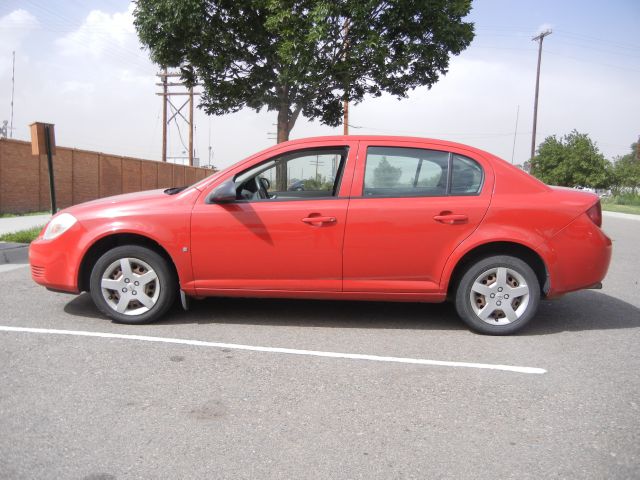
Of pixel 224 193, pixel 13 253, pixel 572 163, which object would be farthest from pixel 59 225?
pixel 572 163

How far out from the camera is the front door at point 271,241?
175 inches

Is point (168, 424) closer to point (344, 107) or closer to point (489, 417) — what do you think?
point (489, 417)

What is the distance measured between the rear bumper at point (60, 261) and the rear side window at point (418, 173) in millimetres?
2558

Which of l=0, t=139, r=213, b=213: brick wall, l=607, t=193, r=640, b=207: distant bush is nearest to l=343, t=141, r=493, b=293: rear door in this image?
l=0, t=139, r=213, b=213: brick wall

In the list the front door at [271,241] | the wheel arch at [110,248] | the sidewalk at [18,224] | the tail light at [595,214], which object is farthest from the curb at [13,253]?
the tail light at [595,214]

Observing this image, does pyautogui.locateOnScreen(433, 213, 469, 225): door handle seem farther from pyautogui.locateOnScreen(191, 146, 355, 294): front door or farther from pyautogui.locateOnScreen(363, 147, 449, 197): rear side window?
pyautogui.locateOnScreen(191, 146, 355, 294): front door

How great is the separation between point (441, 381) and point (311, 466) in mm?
1347

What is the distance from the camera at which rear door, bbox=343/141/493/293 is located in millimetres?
4383

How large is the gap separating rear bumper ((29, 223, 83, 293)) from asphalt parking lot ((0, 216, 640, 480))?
37 cm

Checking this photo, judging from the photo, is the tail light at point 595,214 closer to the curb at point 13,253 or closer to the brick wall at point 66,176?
the curb at point 13,253

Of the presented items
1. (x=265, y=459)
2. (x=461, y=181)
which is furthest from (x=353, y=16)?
(x=265, y=459)

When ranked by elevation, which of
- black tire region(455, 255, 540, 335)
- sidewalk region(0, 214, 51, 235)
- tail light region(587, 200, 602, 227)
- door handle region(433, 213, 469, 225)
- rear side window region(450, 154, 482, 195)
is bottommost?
sidewalk region(0, 214, 51, 235)

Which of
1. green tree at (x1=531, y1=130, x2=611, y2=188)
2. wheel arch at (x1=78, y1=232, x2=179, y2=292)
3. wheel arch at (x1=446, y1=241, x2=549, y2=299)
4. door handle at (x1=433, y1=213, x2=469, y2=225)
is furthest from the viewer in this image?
green tree at (x1=531, y1=130, x2=611, y2=188)

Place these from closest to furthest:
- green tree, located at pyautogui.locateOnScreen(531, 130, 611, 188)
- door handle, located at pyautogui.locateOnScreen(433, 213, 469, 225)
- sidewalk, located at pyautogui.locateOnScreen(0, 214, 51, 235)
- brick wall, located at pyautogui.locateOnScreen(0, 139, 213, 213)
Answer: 1. door handle, located at pyautogui.locateOnScreen(433, 213, 469, 225)
2. sidewalk, located at pyautogui.locateOnScreen(0, 214, 51, 235)
3. brick wall, located at pyautogui.locateOnScreen(0, 139, 213, 213)
4. green tree, located at pyautogui.locateOnScreen(531, 130, 611, 188)
